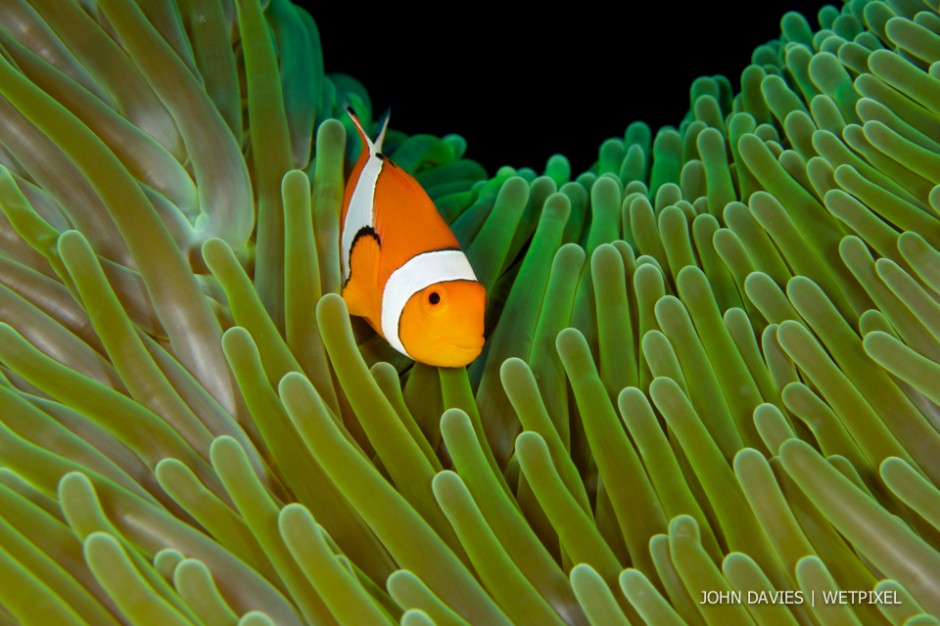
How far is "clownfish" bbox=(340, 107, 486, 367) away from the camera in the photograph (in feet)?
3.93

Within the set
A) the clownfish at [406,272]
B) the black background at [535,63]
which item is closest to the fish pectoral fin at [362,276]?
the clownfish at [406,272]

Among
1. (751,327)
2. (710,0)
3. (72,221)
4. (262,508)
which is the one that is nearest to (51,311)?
(72,221)

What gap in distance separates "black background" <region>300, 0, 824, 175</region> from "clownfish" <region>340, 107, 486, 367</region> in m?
2.82

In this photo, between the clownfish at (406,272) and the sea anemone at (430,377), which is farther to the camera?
the clownfish at (406,272)

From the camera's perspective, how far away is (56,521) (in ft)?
3.17

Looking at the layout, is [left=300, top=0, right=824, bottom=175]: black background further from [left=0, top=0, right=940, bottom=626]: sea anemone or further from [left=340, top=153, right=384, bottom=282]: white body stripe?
[left=340, top=153, right=384, bottom=282]: white body stripe

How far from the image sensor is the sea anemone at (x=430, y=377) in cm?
94

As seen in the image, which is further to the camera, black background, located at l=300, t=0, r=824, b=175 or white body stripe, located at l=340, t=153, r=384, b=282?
black background, located at l=300, t=0, r=824, b=175

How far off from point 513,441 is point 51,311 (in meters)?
0.77

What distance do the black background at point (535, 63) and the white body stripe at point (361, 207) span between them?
2759 millimetres

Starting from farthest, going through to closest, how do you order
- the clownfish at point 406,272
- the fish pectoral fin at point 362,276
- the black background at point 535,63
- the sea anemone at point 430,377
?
the black background at point 535,63 < the fish pectoral fin at point 362,276 < the clownfish at point 406,272 < the sea anemone at point 430,377

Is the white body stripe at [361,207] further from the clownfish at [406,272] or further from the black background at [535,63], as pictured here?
the black background at [535,63]

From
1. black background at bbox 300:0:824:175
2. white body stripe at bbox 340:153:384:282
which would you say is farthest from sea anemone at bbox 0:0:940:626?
black background at bbox 300:0:824:175

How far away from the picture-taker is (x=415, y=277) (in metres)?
1.25
